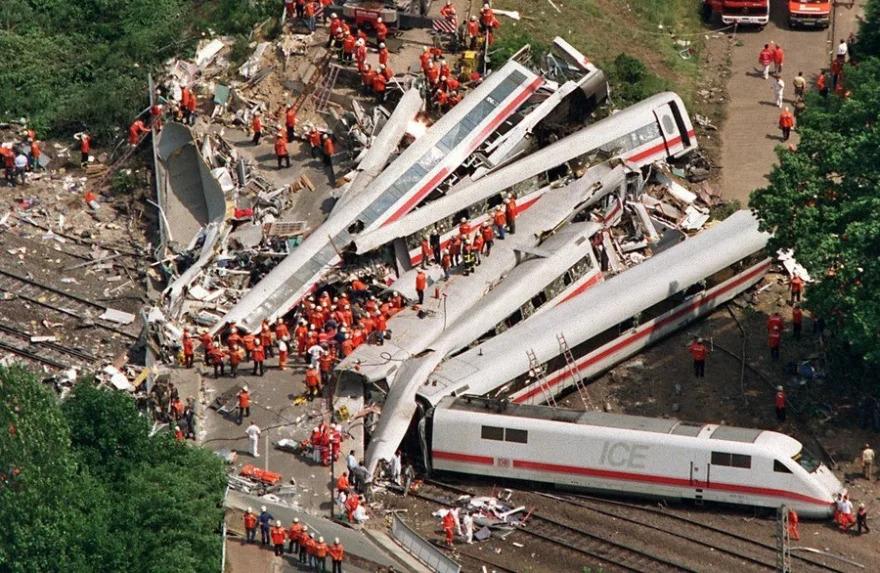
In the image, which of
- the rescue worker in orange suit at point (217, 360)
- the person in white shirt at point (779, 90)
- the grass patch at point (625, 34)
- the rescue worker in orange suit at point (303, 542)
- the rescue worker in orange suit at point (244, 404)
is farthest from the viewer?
the person in white shirt at point (779, 90)

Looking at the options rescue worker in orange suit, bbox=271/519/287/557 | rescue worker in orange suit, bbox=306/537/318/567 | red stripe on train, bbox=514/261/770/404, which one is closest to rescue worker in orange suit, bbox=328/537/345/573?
rescue worker in orange suit, bbox=306/537/318/567

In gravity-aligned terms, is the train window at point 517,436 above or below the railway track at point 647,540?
above

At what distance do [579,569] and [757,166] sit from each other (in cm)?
2142

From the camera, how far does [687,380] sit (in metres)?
65.9

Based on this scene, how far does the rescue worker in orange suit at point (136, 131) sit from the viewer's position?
251ft

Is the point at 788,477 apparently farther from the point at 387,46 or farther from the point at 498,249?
the point at 387,46

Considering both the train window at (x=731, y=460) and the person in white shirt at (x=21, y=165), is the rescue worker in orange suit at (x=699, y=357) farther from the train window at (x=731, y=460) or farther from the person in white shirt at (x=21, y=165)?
the person in white shirt at (x=21, y=165)

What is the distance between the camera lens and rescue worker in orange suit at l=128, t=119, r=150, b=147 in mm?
76562

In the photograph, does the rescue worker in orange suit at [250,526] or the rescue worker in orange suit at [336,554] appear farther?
the rescue worker in orange suit at [250,526]

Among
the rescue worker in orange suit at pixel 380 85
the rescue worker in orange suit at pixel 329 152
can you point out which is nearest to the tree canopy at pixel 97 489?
the rescue worker in orange suit at pixel 329 152

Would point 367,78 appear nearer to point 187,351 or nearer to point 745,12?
point 187,351

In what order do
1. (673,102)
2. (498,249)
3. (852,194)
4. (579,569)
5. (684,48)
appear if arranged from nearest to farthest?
(579,569) < (852,194) < (498,249) < (673,102) < (684,48)

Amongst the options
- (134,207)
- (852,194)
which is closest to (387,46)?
(134,207)

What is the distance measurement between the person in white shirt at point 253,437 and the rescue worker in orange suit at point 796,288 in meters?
16.4
